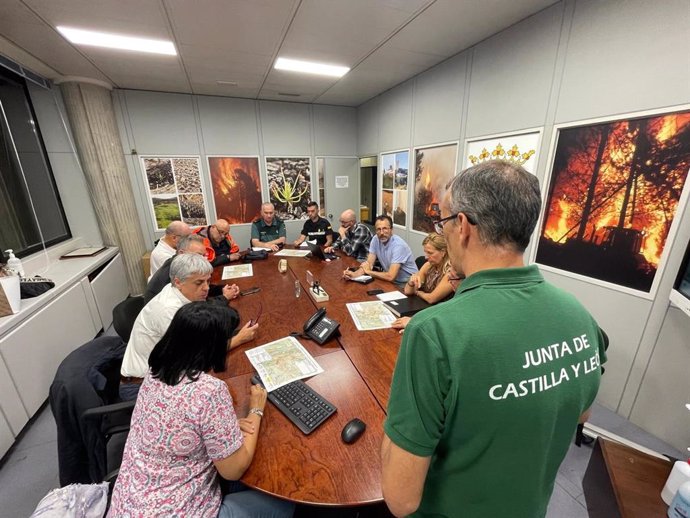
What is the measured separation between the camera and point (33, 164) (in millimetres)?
3547

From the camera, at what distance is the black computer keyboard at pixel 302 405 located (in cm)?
120

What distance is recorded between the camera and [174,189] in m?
4.72

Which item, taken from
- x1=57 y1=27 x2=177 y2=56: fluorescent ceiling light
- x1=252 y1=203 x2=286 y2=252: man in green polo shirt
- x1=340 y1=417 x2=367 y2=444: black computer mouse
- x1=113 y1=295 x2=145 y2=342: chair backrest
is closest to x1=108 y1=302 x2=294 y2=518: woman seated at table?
x1=340 y1=417 x2=367 y2=444: black computer mouse

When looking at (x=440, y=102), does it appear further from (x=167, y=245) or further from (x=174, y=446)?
(x=174, y=446)

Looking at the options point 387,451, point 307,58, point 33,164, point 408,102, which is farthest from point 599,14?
point 33,164

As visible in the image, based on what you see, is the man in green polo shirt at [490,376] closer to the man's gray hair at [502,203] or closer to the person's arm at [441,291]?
the man's gray hair at [502,203]

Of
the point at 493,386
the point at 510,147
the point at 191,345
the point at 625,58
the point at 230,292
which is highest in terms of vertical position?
the point at 625,58

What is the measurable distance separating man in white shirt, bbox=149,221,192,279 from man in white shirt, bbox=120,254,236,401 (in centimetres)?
158

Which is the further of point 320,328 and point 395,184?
point 395,184

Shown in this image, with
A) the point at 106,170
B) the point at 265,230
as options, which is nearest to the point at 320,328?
the point at 265,230

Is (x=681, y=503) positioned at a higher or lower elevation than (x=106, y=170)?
lower

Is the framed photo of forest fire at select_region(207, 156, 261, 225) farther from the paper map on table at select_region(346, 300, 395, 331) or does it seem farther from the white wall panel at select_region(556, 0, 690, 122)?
the white wall panel at select_region(556, 0, 690, 122)

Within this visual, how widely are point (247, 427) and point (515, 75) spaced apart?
11.5 feet

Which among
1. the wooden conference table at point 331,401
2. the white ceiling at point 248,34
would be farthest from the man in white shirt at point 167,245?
the white ceiling at point 248,34
